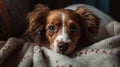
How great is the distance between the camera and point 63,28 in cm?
109

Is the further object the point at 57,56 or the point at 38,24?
the point at 38,24

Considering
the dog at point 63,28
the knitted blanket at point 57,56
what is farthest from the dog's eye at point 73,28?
the knitted blanket at point 57,56

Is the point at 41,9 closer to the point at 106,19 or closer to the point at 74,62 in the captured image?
the point at 74,62

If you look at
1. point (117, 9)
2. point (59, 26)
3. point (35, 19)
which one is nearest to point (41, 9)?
point (35, 19)

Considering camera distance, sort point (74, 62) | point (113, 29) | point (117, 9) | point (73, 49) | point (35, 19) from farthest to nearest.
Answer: point (117, 9)
point (113, 29)
point (35, 19)
point (73, 49)
point (74, 62)

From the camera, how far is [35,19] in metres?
1.20

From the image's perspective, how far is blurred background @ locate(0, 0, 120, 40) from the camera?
1437 mm

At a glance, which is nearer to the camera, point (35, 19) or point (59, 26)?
point (59, 26)

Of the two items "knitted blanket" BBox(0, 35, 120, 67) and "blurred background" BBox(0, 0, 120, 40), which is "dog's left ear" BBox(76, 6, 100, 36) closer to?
"knitted blanket" BBox(0, 35, 120, 67)

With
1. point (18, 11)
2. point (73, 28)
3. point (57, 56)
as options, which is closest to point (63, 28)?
point (73, 28)

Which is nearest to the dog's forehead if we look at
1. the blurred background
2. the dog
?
Result: the dog

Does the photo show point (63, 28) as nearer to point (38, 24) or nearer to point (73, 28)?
point (73, 28)

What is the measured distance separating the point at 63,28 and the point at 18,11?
1.87 feet

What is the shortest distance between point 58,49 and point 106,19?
2.13 feet
